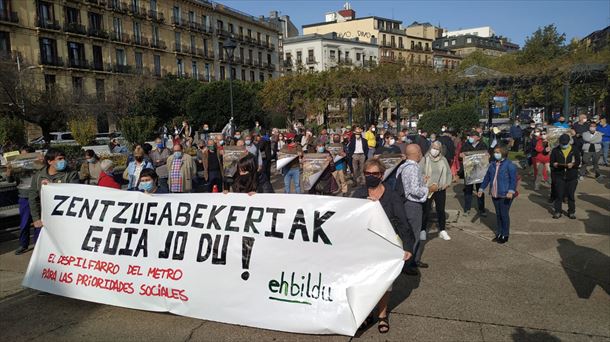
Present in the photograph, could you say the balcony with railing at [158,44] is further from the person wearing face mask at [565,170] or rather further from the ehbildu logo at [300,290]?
the ehbildu logo at [300,290]

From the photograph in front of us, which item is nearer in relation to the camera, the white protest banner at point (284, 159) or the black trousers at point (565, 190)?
the black trousers at point (565, 190)

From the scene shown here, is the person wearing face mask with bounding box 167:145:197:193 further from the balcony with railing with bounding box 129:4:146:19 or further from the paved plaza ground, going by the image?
the balcony with railing with bounding box 129:4:146:19

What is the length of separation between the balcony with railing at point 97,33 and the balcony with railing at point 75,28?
0.62m

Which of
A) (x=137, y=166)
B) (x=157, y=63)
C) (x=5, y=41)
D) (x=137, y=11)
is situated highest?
(x=137, y=11)

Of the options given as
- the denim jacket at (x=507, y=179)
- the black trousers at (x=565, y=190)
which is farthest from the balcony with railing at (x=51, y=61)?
the denim jacket at (x=507, y=179)

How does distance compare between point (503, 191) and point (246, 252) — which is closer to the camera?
point (246, 252)

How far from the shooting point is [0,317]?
5.00 m

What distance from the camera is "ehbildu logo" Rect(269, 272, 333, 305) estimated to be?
414 centimetres

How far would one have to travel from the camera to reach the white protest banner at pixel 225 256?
412 centimetres

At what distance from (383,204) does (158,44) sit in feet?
189

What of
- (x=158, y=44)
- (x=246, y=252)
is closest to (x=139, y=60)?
(x=158, y=44)

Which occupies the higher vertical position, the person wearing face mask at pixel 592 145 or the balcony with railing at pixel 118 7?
the balcony with railing at pixel 118 7

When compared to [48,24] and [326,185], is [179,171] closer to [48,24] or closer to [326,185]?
[326,185]

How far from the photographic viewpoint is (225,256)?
14.8 ft
